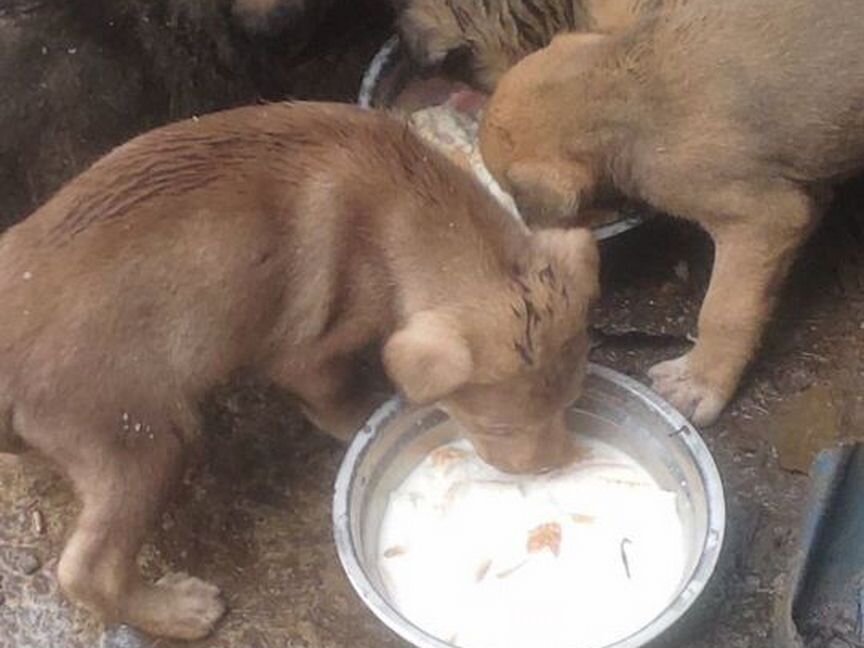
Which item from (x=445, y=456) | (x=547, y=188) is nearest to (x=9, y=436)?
(x=445, y=456)

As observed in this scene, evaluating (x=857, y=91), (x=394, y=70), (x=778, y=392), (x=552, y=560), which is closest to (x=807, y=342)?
(x=778, y=392)

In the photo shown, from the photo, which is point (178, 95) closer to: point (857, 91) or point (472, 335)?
point (472, 335)

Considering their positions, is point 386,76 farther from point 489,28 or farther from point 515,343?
point 515,343

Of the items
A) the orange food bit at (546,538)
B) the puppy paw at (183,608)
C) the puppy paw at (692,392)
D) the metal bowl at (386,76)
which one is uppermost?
the metal bowl at (386,76)

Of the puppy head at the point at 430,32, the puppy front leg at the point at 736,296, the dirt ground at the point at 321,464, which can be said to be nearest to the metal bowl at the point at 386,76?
the puppy head at the point at 430,32

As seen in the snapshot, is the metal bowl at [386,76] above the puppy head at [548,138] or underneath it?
underneath

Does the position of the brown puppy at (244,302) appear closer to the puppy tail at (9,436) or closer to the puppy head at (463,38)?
the puppy tail at (9,436)

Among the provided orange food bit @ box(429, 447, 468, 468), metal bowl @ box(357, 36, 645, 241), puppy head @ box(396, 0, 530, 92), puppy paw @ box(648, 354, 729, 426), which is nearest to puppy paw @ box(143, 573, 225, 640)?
orange food bit @ box(429, 447, 468, 468)

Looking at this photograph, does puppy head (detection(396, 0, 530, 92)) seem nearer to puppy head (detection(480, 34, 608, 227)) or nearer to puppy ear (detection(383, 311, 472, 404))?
puppy head (detection(480, 34, 608, 227))
